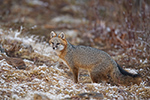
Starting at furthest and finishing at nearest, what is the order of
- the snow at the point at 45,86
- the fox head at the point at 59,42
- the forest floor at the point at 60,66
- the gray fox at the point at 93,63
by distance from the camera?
the fox head at the point at 59,42 → the gray fox at the point at 93,63 → the forest floor at the point at 60,66 → the snow at the point at 45,86

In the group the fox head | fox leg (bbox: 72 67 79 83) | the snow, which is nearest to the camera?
the snow

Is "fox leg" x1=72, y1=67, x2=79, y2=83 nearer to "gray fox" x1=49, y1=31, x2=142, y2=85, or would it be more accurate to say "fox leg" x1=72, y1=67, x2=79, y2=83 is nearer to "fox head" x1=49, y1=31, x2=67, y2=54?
"gray fox" x1=49, y1=31, x2=142, y2=85

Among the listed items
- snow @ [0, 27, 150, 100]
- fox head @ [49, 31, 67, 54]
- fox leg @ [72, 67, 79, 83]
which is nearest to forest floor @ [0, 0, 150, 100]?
snow @ [0, 27, 150, 100]

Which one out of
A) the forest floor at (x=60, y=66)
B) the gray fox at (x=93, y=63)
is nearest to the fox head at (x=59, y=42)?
the gray fox at (x=93, y=63)

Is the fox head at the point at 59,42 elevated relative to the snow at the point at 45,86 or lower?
elevated

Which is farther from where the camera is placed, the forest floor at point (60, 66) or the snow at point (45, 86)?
the forest floor at point (60, 66)

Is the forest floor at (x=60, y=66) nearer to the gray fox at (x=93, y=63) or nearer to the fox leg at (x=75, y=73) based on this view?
the fox leg at (x=75, y=73)

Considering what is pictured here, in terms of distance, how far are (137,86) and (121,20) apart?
5.95 metres

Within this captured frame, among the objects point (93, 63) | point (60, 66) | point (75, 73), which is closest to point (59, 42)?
point (75, 73)

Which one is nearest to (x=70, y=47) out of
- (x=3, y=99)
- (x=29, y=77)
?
(x=29, y=77)

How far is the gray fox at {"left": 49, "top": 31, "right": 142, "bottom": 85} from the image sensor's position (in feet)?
21.9

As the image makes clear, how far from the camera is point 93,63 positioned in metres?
6.81

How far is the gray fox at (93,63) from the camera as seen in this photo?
668cm

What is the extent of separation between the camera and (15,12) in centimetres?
1742
